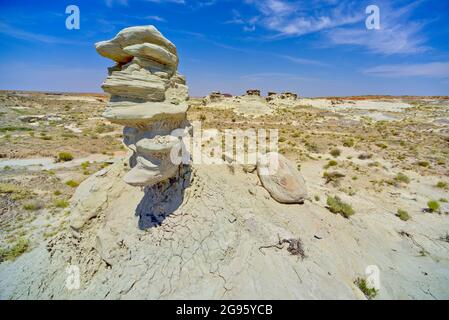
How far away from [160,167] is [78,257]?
3.25 meters

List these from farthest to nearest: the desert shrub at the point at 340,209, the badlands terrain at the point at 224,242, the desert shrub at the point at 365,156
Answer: the desert shrub at the point at 365,156 < the desert shrub at the point at 340,209 < the badlands terrain at the point at 224,242

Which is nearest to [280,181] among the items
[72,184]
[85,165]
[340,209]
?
[340,209]

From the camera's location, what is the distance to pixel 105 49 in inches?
201

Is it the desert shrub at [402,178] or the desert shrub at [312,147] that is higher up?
the desert shrub at [312,147]

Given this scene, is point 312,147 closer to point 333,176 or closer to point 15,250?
point 333,176

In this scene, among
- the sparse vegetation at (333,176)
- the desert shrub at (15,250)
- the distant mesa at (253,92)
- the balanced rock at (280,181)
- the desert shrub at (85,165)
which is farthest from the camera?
the distant mesa at (253,92)

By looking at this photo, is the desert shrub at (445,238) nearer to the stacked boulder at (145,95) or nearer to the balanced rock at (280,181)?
the balanced rock at (280,181)

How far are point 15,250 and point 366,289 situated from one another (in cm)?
957

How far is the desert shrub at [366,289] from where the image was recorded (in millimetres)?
5516

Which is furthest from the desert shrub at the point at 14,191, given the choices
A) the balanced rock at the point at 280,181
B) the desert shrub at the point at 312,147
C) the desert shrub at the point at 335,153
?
the desert shrub at the point at 335,153

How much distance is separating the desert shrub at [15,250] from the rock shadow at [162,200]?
412 centimetres

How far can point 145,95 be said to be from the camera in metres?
5.09

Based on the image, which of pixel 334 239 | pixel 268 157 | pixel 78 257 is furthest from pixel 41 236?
pixel 334 239

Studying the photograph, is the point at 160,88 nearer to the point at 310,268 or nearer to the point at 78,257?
the point at 78,257
